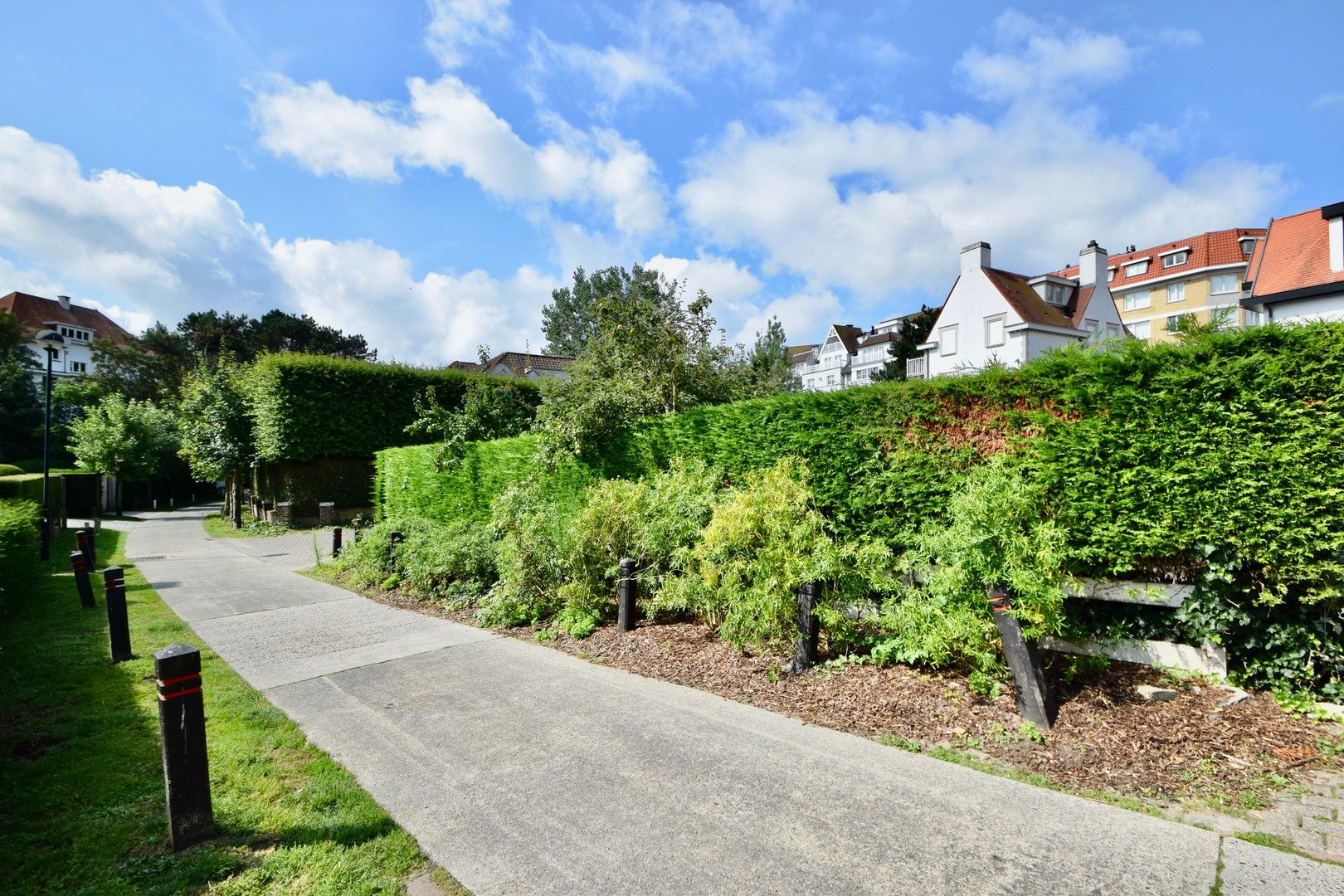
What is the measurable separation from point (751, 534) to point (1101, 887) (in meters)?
3.88

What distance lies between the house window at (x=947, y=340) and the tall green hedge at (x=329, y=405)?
23.5 m

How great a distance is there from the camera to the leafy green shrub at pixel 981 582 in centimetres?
471

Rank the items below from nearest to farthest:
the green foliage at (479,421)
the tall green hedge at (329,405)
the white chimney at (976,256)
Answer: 1. the green foliage at (479,421)
2. the tall green hedge at (329,405)
3. the white chimney at (976,256)

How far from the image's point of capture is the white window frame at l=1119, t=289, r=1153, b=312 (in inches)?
1796

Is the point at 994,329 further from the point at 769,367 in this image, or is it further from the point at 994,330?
the point at 769,367

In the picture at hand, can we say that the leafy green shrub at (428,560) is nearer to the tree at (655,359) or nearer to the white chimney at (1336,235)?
the tree at (655,359)

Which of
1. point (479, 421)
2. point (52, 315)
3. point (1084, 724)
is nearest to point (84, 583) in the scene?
point (479, 421)

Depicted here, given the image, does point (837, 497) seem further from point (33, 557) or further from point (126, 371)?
point (126, 371)

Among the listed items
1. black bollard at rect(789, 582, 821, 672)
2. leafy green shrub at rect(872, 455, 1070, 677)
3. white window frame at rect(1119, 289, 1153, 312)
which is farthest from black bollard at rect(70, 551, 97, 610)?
white window frame at rect(1119, 289, 1153, 312)

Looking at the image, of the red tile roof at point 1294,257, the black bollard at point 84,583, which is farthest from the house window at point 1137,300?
the black bollard at point 84,583

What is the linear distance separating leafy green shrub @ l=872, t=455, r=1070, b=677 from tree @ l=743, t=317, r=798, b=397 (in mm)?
8434

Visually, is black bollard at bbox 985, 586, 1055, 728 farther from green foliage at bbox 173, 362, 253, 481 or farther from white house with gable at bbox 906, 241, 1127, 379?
white house with gable at bbox 906, 241, 1127, 379

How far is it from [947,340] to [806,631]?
110 ft

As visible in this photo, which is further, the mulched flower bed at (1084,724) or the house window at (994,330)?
the house window at (994,330)
